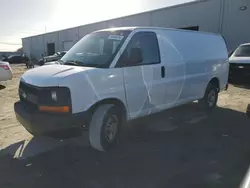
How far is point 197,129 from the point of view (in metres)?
5.52

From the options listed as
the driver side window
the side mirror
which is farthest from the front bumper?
the side mirror

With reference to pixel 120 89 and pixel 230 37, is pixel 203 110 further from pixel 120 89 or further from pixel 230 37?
pixel 230 37

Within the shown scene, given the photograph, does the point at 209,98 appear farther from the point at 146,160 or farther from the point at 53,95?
the point at 53,95

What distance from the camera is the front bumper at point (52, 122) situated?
142 inches

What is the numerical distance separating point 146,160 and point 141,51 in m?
1.90

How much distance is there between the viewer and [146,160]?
13.0ft

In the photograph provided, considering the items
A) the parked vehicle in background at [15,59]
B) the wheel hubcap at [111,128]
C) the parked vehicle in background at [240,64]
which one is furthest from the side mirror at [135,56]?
the parked vehicle in background at [15,59]

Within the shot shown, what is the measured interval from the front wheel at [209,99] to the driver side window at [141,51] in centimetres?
250

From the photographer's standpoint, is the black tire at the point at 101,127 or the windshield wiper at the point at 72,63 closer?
the black tire at the point at 101,127

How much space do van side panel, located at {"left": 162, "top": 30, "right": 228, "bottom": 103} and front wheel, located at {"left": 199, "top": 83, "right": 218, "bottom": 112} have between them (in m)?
0.24

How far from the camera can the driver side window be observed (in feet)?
14.3

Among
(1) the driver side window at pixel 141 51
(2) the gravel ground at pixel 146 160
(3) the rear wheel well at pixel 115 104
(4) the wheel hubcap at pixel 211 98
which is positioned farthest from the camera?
(4) the wheel hubcap at pixel 211 98

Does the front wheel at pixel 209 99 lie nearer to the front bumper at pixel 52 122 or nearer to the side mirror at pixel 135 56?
the side mirror at pixel 135 56

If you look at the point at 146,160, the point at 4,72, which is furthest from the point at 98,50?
the point at 4,72
